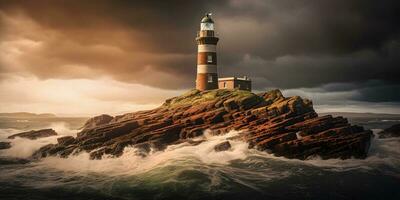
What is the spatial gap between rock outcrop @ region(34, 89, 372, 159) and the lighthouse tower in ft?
17.1

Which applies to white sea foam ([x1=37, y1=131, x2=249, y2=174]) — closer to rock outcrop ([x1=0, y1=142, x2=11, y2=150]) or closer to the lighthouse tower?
rock outcrop ([x1=0, y1=142, x2=11, y2=150])

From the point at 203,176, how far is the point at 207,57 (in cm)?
2139

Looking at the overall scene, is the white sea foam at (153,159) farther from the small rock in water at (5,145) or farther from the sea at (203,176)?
the small rock in water at (5,145)

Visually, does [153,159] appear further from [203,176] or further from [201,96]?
[201,96]

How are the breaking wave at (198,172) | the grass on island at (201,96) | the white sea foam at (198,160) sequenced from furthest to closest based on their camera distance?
the grass on island at (201,96), the white sea foam at (198,160), the breaking wave at (198,172)

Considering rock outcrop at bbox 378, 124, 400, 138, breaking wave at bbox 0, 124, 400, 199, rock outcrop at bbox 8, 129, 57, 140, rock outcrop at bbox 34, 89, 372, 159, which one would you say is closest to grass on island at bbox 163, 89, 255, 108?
rock outcrop at bbox 34, 89, 372, 159

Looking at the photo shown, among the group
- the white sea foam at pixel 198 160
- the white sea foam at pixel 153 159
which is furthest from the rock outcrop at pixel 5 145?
the white sea foam at pixel 153 159

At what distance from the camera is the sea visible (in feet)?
91.1

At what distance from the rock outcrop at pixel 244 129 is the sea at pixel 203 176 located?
2.84ft

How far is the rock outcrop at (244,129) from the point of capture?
3519 centimetres

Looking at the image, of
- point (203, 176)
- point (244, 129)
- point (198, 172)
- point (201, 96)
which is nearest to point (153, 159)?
point (198, 172)

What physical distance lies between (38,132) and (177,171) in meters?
24.9

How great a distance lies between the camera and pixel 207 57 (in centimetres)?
5025

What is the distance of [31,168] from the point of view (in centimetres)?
3556
